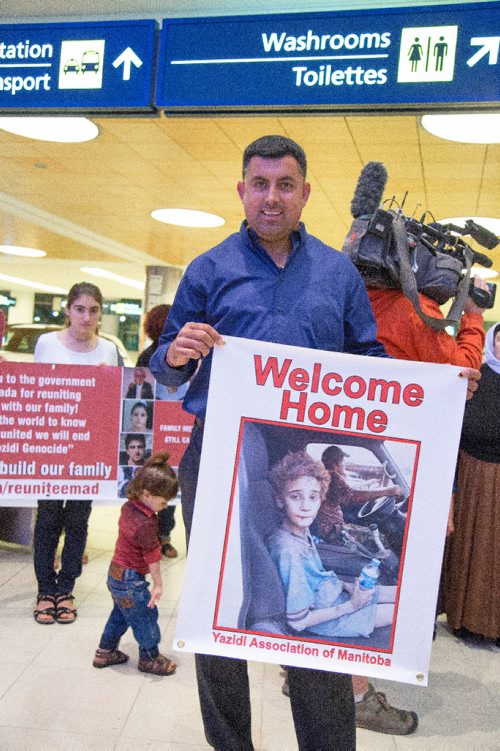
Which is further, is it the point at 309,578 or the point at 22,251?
the point at 22,251

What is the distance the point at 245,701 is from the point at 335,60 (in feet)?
7.91

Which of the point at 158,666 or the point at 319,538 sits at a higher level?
the point at 319,538

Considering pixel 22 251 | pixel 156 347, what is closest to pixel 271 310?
pixel 156 347

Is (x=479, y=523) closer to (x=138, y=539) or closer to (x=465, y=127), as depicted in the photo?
(x=138, y=539)

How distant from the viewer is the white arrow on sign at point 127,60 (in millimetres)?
3020

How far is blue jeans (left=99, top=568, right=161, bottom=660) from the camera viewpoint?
265 centimetres

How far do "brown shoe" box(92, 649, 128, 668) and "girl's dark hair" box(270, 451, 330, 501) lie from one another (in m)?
1.60

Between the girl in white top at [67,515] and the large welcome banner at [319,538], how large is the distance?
1.88m

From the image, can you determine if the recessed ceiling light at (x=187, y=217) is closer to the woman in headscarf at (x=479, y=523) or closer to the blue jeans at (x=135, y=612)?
the woman in headscarf at (x=479, y=523)

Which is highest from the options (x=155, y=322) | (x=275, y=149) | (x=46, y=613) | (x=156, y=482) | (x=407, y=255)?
(x=275, y=149)

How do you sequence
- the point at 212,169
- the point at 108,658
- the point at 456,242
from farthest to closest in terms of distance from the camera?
the point at 212,169 < the point at 108,658 < the point at 456,242

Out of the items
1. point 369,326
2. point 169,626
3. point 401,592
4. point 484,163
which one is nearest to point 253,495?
point 401,592

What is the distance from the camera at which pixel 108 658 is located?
2756 mm

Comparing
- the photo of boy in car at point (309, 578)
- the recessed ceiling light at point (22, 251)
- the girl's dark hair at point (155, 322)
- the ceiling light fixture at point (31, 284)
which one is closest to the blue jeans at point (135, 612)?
the photo of boy in car at point (309, 578)
